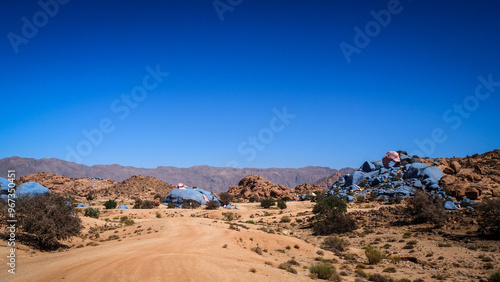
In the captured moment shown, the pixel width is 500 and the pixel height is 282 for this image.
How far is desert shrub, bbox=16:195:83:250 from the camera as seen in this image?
15.5 m

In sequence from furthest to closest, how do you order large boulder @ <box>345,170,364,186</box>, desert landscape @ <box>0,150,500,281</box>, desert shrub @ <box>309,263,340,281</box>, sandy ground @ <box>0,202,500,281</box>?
large boulder @ <box>345,170,364,186</box> → desert shrub @ <box>309,263,340,281</box> → desert landscape @ <box>0,150,500,281</box> → sandy ground @ <box>0,202,500,281</box>

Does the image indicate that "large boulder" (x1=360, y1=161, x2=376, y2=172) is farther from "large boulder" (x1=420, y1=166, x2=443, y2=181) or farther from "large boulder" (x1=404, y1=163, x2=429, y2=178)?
"large boulder" (x1=420, y1=166, x2=443, y2=181)

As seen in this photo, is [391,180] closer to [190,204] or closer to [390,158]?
[390,158]

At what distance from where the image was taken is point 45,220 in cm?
1557

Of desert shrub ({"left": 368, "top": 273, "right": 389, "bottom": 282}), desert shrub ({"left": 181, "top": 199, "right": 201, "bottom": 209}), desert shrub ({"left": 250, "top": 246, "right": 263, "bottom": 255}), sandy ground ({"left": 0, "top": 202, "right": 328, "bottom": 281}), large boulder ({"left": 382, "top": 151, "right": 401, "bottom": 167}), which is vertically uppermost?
large boulder ({"left": 382, "top": 151, "right": 401, "bottom": 167})

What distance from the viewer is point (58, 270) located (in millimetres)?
10461

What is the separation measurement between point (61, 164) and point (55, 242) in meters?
161

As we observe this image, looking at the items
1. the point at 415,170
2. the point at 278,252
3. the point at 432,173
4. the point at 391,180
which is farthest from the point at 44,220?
the point at 415,170

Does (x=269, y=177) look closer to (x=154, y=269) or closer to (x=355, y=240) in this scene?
(x=355, y=240)

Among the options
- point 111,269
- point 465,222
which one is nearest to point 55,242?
point 111,269

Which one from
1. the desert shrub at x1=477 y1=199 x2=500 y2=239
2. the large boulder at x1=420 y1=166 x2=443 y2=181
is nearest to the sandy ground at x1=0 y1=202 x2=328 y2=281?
the desert shrub at x1=477 y1=199 x2=500 y2=239

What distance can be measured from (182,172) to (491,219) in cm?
17080

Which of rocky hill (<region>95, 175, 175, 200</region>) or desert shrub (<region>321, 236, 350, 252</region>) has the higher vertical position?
rocky hill (<region>95, 175, 175, 200</region>)

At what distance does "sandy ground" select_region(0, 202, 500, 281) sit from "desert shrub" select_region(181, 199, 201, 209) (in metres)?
20.5
